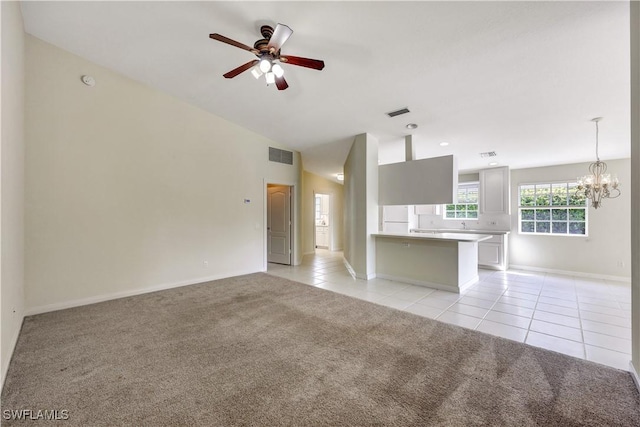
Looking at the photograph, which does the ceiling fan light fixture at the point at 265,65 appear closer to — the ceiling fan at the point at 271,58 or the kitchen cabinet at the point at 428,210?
the ceiling fan at the point at 271,58

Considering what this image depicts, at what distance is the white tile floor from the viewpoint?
2592 millimetres

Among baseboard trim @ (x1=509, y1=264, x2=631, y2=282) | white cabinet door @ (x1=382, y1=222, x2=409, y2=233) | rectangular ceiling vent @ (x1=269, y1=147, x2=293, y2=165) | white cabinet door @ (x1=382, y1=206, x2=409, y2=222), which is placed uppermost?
rectangular ceiling vent @ (x1=269, y1=147, x2=293, y2=165)

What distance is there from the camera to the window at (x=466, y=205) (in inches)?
283

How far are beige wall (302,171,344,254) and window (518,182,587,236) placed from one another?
207 inches

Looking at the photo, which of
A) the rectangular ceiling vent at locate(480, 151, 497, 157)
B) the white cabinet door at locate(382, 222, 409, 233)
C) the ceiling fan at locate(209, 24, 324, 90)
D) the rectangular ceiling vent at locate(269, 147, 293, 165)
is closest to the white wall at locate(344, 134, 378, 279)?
the rectangular ceiling vent at locate(269, 147, 293, 165)

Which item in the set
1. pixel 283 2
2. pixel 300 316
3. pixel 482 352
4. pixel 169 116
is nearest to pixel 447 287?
pixel 482 352

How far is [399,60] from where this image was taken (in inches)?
116

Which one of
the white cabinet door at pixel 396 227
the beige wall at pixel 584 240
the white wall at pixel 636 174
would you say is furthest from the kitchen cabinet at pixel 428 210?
the white wall at pixel 636 174

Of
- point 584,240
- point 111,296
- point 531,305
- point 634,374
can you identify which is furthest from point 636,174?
point 111,296

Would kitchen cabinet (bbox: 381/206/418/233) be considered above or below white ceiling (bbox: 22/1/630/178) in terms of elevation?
below

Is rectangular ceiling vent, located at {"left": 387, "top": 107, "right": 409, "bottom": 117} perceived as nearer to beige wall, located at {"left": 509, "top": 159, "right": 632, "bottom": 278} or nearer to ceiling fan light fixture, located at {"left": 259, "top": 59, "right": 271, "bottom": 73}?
ceiling fan light fixture, located at {"left": 259, "top": 59, "right": 271, "bottom": 73}

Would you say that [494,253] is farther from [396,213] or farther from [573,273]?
[396,213]

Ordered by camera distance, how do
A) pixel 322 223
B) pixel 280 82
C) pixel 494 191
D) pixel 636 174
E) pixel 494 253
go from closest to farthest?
pixel 636 174
pixel 280 82
pixel 494 253
pixel 494 191
pixel 322 223

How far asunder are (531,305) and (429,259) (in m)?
1.46
